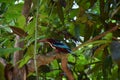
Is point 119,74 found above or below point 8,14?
below

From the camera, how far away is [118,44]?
52 cm

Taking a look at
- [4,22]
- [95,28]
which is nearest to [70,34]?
[95,28]

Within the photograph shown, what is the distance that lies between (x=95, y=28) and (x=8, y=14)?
23 cm

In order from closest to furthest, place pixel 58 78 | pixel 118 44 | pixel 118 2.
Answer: pixel 118 44 → pixel 118 2 → pixel 58 78

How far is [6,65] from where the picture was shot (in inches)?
23.2

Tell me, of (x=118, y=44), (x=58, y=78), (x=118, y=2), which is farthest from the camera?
(x=58, y=78)

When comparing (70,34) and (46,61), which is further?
(70,34)

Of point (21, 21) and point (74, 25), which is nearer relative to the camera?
point (21, 21)

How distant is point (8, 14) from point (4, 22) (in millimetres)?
54

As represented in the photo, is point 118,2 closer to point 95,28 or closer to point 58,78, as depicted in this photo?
point 95,28

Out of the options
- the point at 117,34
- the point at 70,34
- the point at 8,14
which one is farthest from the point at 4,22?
the point at 117,34

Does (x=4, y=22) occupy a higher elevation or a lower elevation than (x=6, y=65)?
higher

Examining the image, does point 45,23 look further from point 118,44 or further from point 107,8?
point 118,44

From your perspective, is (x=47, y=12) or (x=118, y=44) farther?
(x=47, y=12)
